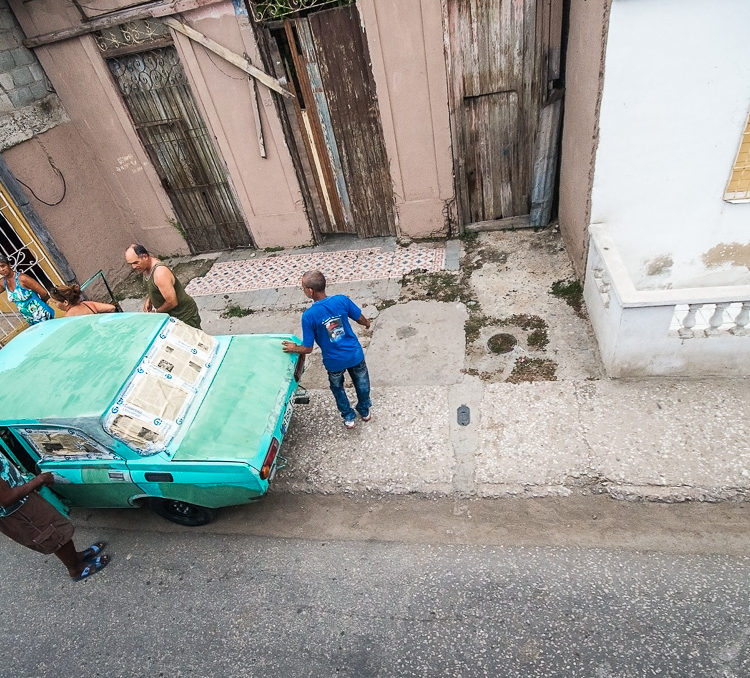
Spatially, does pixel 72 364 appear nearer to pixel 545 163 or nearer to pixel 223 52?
pixel 223 52

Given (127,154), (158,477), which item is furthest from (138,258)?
(127,154)

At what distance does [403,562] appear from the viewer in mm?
3820

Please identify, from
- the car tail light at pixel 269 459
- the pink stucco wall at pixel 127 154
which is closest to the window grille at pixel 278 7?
the pink stucco wall at pixel 127 154

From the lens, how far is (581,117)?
5465 millimetres

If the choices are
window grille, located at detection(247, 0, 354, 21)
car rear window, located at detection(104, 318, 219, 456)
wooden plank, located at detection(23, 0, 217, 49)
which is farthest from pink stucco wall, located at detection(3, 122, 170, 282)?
car rear window, located at detection(104, 318, 219, 456)

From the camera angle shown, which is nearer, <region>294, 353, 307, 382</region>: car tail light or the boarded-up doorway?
<region>294, 353, 307, 382</region>: car tail light

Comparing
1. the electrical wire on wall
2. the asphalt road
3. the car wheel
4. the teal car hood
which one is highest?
the electrical wire on wall

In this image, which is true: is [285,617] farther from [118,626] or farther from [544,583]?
[544,583]

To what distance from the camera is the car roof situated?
3.74 m

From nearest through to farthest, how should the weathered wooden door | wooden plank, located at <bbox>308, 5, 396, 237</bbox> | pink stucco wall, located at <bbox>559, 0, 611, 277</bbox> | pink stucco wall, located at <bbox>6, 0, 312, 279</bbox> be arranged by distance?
pink stucco wall, located at <bbox>559, 0, 611, 277</bbox> → the weathered wooden door → wooden plank, located at <bbox>308, 5, 396, 237</bbox> → pink stucco wall, located at <bbox>6, 0, 312, 279</bbox>

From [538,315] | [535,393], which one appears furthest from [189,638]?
[538,315]

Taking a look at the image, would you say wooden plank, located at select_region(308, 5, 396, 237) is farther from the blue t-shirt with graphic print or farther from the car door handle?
the car door handle

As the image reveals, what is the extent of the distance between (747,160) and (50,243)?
9.18 meters

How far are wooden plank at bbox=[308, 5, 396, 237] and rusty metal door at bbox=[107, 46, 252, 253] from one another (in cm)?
212
